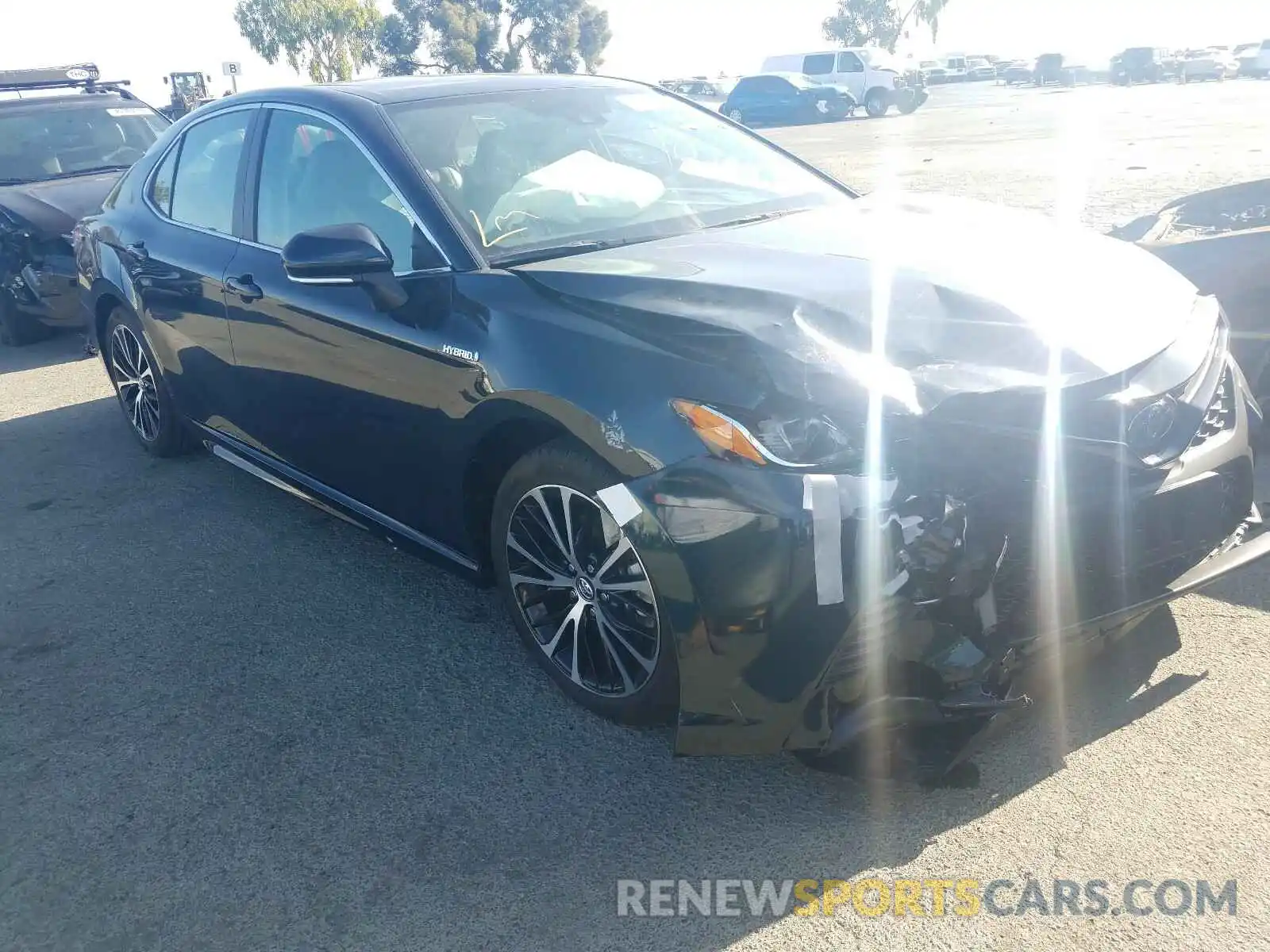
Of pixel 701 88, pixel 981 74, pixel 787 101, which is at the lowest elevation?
pixel 787 101

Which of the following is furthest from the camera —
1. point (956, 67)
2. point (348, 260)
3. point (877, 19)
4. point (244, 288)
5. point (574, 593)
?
point (877, 19)

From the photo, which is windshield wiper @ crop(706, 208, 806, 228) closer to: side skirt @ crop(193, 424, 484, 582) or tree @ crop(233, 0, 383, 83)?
side skirt @ crop(193, 424, 484, 582)

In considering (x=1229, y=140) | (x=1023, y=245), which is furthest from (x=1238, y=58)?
(x=1023, y=245)

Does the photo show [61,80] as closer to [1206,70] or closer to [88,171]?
[88,171]

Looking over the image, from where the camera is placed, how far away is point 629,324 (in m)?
2.77

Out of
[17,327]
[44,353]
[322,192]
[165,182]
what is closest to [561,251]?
[322,192]

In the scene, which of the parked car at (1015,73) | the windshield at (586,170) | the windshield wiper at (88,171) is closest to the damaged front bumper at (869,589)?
the windshield at (586,170)

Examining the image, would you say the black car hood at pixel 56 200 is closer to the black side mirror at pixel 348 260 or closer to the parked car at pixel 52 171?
the parked car at pixel 52 171

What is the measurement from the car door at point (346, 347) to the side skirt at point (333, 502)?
4 cm

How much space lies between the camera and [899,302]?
2.83 m

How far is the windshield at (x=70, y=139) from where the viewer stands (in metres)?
8.90

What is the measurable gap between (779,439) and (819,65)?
35.4 meters

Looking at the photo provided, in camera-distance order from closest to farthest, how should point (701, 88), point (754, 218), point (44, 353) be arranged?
point (754, 218) < point (44, 353) < point (701, 88)

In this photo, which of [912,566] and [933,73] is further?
[933,73]
